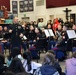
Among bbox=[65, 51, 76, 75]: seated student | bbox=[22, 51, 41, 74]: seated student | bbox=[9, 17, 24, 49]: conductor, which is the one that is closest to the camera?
bbox=[65, 51, 76, 75]: seated student

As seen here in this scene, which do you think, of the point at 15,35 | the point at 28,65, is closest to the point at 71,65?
the point at 28,65

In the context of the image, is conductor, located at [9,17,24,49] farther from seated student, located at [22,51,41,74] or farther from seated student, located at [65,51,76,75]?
seated student, located at [65,51,76,75]

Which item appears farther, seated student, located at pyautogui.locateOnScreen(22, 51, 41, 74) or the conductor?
the conductor

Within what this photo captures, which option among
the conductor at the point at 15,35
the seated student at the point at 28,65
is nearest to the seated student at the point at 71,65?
the seated student at the point at 28,65

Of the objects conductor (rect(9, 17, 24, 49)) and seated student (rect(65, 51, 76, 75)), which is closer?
seated student (rect(65, 51, 76, 75))

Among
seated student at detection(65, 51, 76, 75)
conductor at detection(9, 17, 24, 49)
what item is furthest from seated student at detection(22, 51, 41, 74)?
conductor at detection(9, 17, 24, 49)

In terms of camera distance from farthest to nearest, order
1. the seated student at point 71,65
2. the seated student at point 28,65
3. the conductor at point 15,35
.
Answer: the conductor at point 15,35, the seated student at point 28,65, the seated student at point 71,65

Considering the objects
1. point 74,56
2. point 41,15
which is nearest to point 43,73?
point 74,56

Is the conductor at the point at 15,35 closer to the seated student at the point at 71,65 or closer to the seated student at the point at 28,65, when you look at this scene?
the seated student at the point at 28,65

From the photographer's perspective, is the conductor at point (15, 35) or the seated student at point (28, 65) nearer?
the seated student at point (28, 65)

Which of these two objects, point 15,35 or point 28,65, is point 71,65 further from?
point 15,35

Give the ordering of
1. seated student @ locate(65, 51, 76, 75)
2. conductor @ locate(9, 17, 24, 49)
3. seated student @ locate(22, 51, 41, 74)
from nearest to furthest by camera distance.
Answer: seated student @ locate(65, 51, 76, 75)
seated student @ locate(22, 51, 41, 74)
conductor @ locate(9, 17, 24, 49)

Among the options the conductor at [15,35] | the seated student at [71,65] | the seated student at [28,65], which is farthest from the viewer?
the conductor at [15,35]

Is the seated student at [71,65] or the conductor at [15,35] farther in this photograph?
the conductor at [15,35]
